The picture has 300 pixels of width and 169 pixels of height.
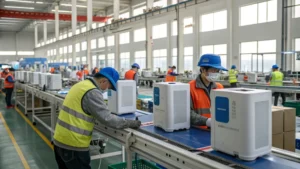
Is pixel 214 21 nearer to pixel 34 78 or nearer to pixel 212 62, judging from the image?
pixel 34 78

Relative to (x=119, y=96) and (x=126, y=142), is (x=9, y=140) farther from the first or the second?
(x=126, y=142)

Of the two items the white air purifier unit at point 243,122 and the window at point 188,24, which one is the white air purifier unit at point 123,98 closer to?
the white air purifier unit at point 243,122

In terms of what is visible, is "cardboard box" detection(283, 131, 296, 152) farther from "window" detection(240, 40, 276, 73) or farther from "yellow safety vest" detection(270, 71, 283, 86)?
"window" detection(240, 40, 276, 73)

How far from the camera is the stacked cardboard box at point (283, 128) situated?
228cm

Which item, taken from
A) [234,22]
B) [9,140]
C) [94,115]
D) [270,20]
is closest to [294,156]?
[94,115]

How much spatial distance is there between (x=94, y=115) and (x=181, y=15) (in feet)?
26.1

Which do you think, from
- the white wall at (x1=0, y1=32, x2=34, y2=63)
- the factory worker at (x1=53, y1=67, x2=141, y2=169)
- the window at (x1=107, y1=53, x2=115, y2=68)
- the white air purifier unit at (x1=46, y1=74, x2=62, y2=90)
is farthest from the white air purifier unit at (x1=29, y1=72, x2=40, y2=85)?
the white wall at (x1=0, y1=32, x2=34, y2=63)

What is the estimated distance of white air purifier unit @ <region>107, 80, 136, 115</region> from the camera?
10.8 ft

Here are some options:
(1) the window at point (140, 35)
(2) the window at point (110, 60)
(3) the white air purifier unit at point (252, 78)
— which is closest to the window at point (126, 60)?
(2) the window at point (110, 60)

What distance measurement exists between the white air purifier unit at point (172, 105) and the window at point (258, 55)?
12100 millimetres

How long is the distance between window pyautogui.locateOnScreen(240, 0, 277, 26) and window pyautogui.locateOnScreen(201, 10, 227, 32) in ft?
3.71

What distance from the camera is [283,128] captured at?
2332mm

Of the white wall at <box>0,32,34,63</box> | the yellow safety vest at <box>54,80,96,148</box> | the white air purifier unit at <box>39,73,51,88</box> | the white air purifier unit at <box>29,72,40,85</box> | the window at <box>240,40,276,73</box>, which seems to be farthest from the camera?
the white wall at <box>0,32,34,63</box>

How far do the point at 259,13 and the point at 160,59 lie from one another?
8.62 metres
